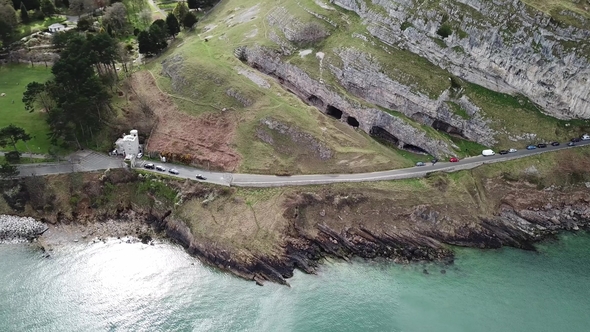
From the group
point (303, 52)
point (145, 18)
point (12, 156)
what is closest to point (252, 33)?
point (303, 52)

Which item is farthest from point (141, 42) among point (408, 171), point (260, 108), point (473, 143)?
point (473, 143)

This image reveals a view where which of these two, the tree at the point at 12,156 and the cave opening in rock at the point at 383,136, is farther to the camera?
the cave opening in rock at the point at 383,136

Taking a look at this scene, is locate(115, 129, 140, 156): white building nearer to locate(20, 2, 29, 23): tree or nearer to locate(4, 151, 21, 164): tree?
locate(4, 151, 21, 164): tree

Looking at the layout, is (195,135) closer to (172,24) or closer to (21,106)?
(21,106)

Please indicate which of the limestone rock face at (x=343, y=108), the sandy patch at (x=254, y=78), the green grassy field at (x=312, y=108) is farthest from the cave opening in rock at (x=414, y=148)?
the sandy patch at (x=254, y=78)

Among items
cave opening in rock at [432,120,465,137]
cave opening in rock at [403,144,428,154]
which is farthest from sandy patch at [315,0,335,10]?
cave opening in rock at [403,144,428,154]

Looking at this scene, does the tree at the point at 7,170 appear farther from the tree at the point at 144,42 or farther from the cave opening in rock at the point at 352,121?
the cave opening in rock at the point at 352,121
